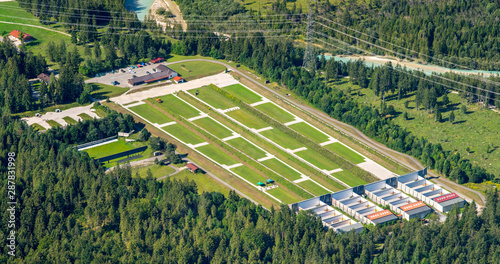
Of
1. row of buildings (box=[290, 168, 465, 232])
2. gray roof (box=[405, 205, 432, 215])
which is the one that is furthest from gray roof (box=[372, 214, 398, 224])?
gray roof (box=[405, 205, 432, 215])

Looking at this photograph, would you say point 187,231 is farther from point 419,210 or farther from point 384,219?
point 419,210

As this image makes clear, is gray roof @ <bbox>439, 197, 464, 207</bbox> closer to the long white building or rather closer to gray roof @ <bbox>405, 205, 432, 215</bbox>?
gray roof @ <bbox>405, 205, 432, 215</bbox>

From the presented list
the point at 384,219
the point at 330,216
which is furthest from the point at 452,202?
the point at 330,216

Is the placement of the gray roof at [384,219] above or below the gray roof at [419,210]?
below

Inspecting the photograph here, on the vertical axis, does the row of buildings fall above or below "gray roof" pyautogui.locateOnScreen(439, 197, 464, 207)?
below

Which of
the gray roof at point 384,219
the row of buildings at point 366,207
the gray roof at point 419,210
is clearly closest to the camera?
the gray roof at point 384,219

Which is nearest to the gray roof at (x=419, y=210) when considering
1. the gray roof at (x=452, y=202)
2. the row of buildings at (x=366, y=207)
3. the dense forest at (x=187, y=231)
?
the row of buildings at (x=366, y=207)

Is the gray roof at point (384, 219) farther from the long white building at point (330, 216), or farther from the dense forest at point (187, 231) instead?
the long white building at point (330, 216)

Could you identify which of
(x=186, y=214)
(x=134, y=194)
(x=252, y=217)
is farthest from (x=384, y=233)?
(x=134, y=194)

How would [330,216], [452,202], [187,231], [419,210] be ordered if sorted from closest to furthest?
1. [187,231]
2. [330,216]
3. [419,210]
4. [452,202]
